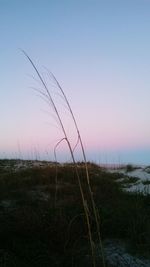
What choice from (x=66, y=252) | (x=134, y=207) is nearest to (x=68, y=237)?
(x=66, y=252)

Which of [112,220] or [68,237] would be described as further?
[112,220]

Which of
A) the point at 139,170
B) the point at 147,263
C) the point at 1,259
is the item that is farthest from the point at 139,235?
the point at 139,170

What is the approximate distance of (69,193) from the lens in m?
9.66

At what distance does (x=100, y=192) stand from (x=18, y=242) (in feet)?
14.8

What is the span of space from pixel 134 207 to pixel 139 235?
1482 mm

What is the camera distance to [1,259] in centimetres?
515

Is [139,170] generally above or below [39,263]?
above

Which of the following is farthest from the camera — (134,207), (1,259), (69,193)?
(69,193)

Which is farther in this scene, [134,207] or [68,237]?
[134,207]

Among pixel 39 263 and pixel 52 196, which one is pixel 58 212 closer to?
pixel 39 263

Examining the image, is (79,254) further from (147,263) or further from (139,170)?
(139,170)

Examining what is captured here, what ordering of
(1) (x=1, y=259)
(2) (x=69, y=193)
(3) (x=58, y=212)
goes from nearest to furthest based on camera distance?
(1) (x=1, y=259) → (3) (x=58, y=212) → (2) (x=69, y=193)

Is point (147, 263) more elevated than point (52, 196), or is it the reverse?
point (52, 196)

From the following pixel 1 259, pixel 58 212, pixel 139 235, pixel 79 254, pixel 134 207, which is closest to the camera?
pixel 1 259
